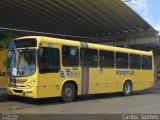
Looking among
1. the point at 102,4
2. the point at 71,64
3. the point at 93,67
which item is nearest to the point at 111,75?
the point at 93,67

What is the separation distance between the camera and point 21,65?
15.9 meters

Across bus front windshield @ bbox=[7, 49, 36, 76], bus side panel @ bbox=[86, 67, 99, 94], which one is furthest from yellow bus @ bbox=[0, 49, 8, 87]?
bus side panel @ bbox=[86, 67, 99, 94]

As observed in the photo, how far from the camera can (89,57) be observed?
18.3 meters

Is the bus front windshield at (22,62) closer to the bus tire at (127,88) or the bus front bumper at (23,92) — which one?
the bus front bumper at (23,92)

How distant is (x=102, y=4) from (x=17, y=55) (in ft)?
50.9

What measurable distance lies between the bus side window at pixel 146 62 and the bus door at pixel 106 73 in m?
3.73

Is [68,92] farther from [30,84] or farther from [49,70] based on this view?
[30,84]

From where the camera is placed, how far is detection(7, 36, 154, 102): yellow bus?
51.0 feet

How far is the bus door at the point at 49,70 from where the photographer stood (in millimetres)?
15516

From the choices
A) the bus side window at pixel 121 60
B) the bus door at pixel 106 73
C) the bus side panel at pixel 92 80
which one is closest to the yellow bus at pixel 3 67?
the bus side panel at pixel 92 80

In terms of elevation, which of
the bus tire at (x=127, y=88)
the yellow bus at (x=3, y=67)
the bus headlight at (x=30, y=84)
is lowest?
the bus tire at (x=127, y=88)

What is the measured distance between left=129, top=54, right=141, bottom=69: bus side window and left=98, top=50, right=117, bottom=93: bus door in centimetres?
217

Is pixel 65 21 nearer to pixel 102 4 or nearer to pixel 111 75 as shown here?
pixel 102 4

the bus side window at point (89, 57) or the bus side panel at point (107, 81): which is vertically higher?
the bus side window at point (89, 57)
